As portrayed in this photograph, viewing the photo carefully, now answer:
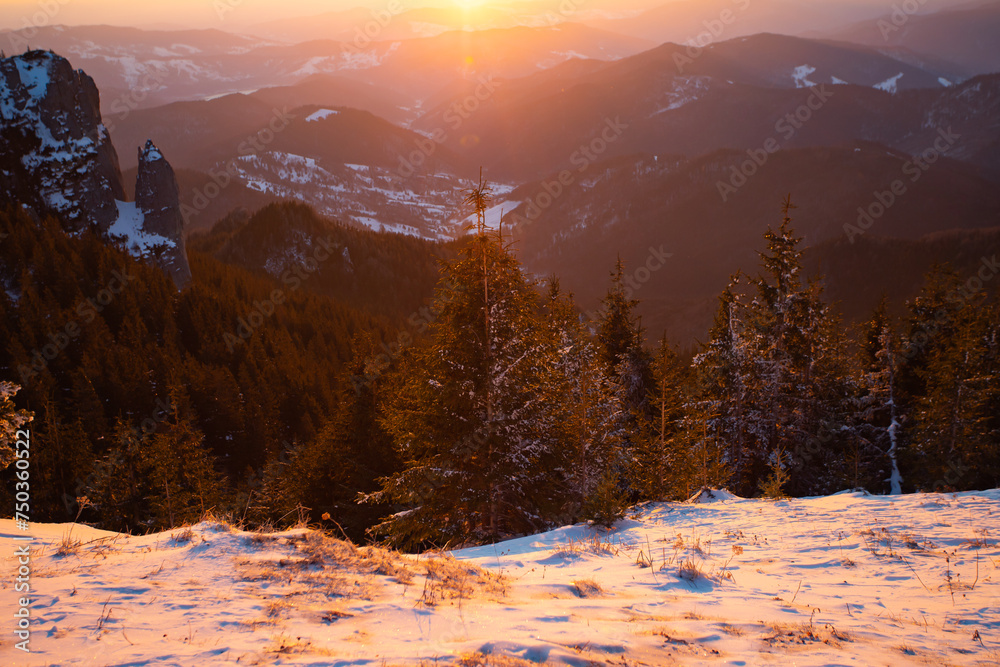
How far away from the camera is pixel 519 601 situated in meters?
5.03

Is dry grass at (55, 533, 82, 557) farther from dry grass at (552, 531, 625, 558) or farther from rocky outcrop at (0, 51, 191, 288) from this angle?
rocky outcrop at (0, 51, 191, 288)

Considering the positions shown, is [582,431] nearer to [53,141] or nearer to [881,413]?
[881,413]

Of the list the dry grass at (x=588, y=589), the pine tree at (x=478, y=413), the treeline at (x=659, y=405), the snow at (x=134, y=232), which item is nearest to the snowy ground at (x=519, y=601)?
the dry grass at (x=588, y=589)

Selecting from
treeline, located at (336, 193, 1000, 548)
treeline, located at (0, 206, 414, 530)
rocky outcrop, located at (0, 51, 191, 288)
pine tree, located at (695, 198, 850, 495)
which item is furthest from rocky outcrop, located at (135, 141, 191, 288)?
pine tree, located at (695, 198, 850, 495)

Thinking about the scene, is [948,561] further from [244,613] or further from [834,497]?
[244,613]

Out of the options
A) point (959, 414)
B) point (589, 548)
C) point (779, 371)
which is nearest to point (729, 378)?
point (779, 371)

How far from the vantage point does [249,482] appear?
31375 mm

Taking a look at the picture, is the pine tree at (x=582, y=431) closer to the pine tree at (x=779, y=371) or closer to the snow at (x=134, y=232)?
the pine tree at (x=779, y=371)

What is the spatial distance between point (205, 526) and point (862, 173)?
249m

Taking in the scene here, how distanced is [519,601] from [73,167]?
279ft

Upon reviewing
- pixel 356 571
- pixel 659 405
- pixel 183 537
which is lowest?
pixel 659 405

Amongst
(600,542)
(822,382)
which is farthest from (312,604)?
(822,382)

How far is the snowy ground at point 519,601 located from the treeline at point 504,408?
1.51m

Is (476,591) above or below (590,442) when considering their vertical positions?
above
